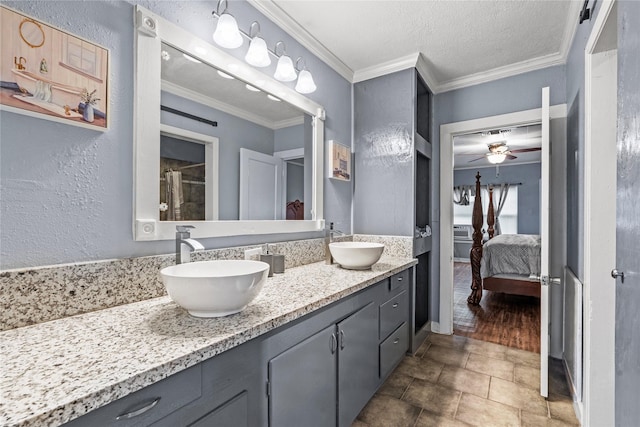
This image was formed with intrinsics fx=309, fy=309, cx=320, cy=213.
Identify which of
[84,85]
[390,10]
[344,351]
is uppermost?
[390,10]

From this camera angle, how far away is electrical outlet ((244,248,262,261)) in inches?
66.5

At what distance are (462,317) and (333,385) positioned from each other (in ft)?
8.57

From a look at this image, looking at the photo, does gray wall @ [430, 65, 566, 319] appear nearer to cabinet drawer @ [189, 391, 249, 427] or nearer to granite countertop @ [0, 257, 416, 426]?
granite countertop @ [0, 257, 416, 426]

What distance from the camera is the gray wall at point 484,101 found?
8.43ft

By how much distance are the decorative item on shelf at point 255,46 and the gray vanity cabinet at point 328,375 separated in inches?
57.2

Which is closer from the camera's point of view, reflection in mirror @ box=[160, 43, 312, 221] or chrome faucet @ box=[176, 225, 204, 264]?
chrome faucet @ box=[176, 225, 204, 264]

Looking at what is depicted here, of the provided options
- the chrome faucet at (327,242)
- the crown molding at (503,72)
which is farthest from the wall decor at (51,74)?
the crown molding at (503,72)

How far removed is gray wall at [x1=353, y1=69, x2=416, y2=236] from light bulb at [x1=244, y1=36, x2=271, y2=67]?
1.28 metres

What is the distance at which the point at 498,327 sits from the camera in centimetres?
319

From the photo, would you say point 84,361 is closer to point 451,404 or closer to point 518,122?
point 451,404

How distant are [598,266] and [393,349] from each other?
125 centimetres

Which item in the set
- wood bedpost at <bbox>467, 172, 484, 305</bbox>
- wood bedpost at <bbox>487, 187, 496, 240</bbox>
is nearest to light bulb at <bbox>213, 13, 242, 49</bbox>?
wood bedpost at <bbox>467, 172, 484, 305</bbox>

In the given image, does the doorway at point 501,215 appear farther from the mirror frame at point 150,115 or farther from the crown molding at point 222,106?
the mirror frame at point 150,115

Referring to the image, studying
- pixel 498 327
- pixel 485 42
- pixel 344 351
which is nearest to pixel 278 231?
pixel 344 351
